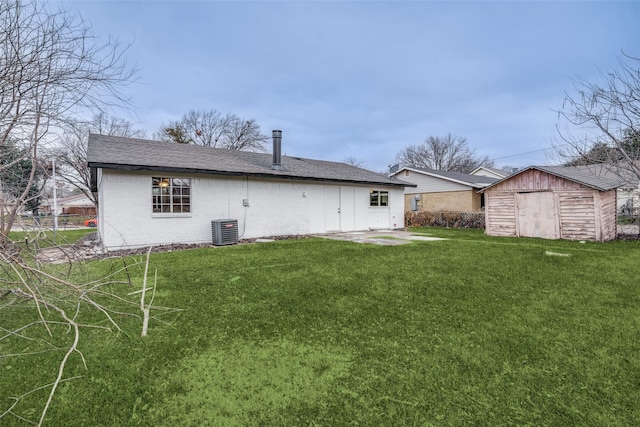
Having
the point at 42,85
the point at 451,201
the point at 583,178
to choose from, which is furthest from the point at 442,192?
the point at 42,85

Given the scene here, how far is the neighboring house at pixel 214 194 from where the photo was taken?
8539mm

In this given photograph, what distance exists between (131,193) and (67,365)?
7.37 meters

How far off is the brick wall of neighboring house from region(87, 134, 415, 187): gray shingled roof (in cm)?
797

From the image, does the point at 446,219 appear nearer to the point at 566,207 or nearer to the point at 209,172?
the point at 566,207

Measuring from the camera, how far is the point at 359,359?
8.07 feet

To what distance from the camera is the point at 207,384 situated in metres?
2.13

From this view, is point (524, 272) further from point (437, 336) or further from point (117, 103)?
point (117, 103)

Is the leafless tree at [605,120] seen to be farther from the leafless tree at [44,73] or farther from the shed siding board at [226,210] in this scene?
the leafless tree at [44,73]

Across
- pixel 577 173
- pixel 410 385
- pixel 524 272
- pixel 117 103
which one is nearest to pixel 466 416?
pixel 410 385

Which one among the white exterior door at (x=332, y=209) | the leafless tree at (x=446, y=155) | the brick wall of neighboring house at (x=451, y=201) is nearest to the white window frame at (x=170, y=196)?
the white exterior door at (x=332, y=209)

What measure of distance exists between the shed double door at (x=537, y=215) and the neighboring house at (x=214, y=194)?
5157 millimetres

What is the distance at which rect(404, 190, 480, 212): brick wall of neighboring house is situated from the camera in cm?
1997

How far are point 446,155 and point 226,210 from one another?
37.6m

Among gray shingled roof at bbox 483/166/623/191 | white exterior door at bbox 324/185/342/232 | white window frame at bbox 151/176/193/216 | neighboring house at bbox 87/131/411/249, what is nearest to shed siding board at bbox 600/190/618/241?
gray shingled roof at bbox 483/166/623/191
